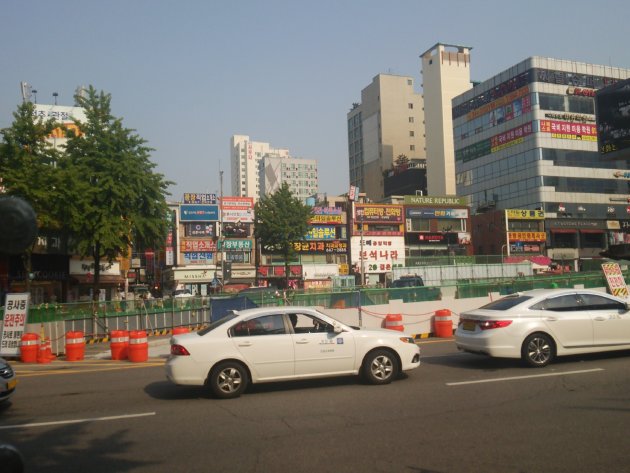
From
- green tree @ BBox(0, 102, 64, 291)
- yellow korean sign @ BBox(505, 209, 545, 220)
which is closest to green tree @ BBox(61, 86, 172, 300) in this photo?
green tree @ BBox(0, 102, 64, 291)

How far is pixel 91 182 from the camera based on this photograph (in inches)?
1169

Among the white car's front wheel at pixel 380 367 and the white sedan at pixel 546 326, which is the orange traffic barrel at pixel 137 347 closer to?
the white car's front wheel at pixel 380 367

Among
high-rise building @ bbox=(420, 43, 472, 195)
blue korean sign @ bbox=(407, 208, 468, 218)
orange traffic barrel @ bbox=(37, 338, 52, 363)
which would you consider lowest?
orange traffic barrel @ bbox=(37, 338, 52, 363)

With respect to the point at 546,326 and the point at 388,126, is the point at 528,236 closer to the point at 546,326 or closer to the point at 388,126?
the point at 388,126

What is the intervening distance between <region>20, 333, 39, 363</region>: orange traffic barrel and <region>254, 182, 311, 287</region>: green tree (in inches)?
1636

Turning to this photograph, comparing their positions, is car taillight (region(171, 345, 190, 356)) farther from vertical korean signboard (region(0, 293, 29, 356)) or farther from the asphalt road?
vertical korean signboard (region(0, 293, 29, 356))

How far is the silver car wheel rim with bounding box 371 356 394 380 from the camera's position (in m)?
10.1

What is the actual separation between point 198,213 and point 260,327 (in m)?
56.1

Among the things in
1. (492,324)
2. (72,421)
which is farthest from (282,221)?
(72,421)

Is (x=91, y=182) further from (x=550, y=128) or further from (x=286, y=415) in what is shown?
(x=550, y=128)

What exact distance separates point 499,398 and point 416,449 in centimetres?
298

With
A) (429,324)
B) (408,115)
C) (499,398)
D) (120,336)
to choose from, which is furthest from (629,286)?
(408,115)

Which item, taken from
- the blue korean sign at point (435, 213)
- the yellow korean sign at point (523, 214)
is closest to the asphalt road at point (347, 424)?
the blue korean sign at point (435, 213)

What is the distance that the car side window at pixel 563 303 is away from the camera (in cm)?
1176
